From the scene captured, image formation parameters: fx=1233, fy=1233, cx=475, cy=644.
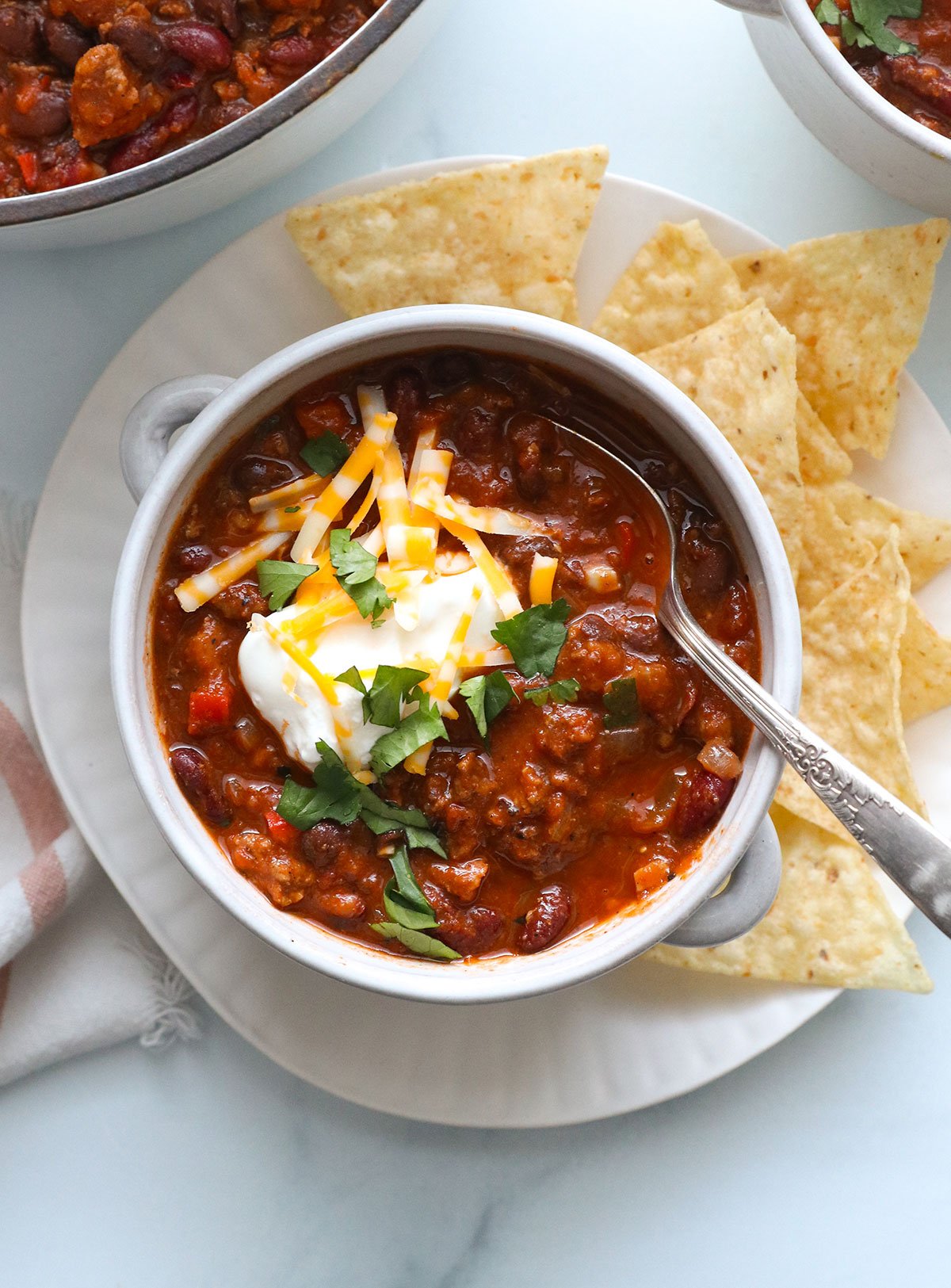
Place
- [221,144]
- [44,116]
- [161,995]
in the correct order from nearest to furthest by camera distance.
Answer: [221,144] < [44,116] < [161,995]

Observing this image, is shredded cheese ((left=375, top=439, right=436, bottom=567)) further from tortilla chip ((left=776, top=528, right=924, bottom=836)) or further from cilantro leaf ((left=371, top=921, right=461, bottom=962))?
tortilla chip ((left=776, top=528, right=924, bottom=836))

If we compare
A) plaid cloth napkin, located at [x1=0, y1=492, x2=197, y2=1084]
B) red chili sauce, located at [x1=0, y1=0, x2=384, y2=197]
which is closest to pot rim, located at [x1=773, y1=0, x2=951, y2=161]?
red chili sauce, located at [x1=0, y1=0, x2=384, y2=197]

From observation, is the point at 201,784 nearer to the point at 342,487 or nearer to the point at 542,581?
the point at 342,487

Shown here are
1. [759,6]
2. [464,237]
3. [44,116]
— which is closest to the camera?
[759,6]

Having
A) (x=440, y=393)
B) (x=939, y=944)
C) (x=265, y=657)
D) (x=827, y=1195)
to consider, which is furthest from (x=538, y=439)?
(x=827, y=1195)

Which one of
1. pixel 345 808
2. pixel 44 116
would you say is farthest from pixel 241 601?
pixel 44 116

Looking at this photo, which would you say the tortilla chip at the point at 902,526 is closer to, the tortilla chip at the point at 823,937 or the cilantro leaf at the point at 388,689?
the tortilla chip at the point at 823,937
